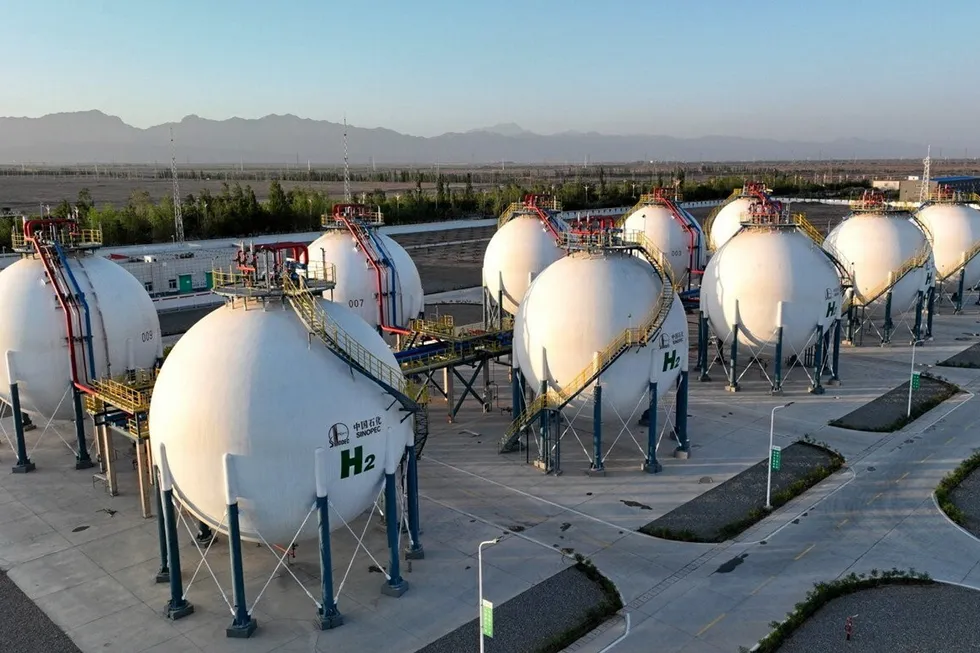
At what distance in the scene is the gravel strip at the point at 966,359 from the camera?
4169 cm

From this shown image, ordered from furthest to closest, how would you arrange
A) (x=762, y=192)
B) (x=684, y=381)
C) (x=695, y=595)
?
(x=762, y=192)
(x=684, y=381)
(x=695, y=595)

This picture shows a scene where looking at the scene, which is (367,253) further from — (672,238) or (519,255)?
(672,238)

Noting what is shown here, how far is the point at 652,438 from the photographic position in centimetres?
2783

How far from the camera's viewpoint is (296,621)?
19000mm

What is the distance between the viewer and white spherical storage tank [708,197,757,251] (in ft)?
192

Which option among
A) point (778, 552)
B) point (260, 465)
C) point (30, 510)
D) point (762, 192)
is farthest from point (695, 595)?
point (762, 192)

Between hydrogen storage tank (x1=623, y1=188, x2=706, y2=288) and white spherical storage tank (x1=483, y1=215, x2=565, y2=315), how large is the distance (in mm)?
11285

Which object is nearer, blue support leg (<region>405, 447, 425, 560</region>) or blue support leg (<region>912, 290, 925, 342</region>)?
blue support leg (<region>405, 447, 425, 560</region>)

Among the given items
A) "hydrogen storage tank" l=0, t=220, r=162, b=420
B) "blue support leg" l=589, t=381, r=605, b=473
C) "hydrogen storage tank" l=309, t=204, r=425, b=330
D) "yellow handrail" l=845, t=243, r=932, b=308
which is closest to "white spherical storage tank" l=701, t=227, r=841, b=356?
"yellow handrail" l=845, t=243, r=932, b=308

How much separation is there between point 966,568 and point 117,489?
26099 millimetres

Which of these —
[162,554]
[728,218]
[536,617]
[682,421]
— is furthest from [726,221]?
[162,554]

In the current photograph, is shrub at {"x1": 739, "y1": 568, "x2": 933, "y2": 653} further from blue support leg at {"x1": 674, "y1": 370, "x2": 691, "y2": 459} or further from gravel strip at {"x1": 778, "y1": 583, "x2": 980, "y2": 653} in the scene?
blue support leg at {"x1": 674, "y1": 370, "x2": 691, "y2": 459}

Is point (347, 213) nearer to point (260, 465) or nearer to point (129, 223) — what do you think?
point (260, 465)

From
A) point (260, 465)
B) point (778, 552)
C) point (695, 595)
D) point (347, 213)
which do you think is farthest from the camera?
point (347, 213)
